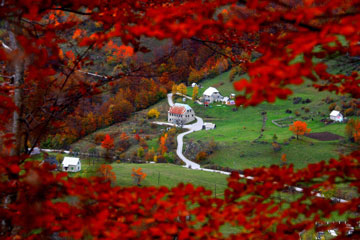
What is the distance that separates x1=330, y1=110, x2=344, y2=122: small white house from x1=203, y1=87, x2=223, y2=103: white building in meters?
17.4

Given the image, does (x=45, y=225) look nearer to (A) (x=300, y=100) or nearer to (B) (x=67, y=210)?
(B) (x=67, y=210)

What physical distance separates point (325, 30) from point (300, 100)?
42582 mm

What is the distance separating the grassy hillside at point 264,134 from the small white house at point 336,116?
1.16m

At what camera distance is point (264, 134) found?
1309 inches

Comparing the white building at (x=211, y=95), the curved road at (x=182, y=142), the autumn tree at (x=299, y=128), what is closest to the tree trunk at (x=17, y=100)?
the curved road at (x=182, y=142)

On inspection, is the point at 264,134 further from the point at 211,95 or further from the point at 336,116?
the point at 211,95

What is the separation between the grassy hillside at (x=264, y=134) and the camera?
2678cm

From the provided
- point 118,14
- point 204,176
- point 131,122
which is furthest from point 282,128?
point 118,14

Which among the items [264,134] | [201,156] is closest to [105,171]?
[201,156]

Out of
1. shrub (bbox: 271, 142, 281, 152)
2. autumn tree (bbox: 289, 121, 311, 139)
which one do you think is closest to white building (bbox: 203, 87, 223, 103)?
autumn tree (bbox: 289, 121, 311, 139)

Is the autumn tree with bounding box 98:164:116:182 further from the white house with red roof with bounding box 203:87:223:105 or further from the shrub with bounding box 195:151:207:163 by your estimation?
the white house with red roof with bounding box 203:87:223:105

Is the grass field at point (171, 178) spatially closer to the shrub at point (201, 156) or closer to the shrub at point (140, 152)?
the shrub at point (201, 156)

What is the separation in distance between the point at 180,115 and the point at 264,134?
44.0ft

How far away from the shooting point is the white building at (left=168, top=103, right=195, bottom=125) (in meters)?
41.8
